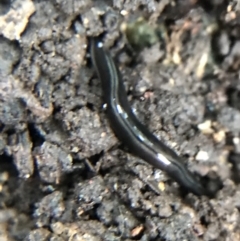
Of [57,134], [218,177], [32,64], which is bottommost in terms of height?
[218,177]

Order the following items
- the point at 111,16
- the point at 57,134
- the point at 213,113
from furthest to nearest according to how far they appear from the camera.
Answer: the point at 213,113
the point at 111,16
the point at 57,134

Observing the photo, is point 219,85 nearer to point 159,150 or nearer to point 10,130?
point 159,150

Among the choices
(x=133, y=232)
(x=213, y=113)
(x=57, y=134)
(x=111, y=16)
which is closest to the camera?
(x=133, y=232)

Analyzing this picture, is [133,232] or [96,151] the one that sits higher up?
[96,151]

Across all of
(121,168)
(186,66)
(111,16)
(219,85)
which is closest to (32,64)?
(111,16)

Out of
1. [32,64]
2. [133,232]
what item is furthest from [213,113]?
[32,64]

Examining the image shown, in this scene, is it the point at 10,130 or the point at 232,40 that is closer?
the point at 10,130

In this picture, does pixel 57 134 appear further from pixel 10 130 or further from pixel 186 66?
pixel 186 66
